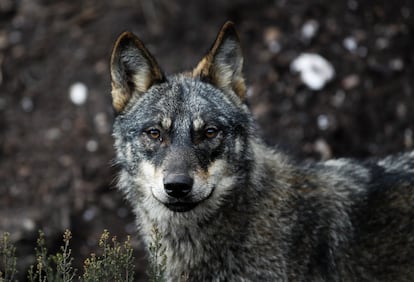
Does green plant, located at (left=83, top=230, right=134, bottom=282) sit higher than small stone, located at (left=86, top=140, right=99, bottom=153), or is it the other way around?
small stone, located at (left=86, top=140, right=99, bottom=153)

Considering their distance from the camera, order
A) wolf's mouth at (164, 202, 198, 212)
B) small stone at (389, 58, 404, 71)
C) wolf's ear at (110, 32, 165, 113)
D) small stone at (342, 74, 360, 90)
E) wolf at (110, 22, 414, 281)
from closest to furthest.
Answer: wolf's mouth at (164, 202, 198, 212) → wolf at (110, 22, 414, 281) → wolf's ear at (110, 32, 165, 113) → small stone at (342, 74, 360, 90) → small stone at (389, 58, 404, 71)

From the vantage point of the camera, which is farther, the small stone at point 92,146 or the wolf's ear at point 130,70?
the small stone at point 92,146

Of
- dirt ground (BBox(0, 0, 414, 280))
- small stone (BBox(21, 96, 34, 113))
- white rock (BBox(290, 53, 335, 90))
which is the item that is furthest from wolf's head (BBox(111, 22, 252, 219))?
small stone (BBox(21, 96, 34, 113))

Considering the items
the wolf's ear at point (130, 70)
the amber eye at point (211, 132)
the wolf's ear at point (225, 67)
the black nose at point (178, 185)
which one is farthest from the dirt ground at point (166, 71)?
the black nose at point (178, 185)

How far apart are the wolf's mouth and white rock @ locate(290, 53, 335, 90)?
17.2 ft

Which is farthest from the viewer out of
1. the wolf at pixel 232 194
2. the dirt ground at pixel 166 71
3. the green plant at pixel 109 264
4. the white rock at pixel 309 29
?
the white rock at pixel 309 29

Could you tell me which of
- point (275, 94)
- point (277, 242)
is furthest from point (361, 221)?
point (275, 94)

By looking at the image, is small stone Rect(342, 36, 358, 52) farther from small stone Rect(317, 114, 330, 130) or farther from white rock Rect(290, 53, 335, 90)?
small stone Rect(317, 114, 330, 130)

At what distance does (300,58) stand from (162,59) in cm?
210

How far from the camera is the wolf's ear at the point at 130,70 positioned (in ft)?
17.6

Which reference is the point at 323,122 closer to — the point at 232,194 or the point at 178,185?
the point at 232,194

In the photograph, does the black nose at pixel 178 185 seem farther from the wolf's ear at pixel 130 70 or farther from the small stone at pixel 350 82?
the small stone at pixel 350 82

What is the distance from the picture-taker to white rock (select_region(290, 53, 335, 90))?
972 cm

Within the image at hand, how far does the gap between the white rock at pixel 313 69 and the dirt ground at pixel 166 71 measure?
0.09m
